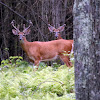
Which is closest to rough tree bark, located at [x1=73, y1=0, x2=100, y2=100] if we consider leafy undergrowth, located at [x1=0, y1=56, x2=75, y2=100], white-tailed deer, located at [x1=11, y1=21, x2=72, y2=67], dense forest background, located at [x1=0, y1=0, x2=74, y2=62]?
leafy undergrowth, located at [x1=0, y1=56, x2=75, y2=100]

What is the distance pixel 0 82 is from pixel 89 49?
2638mm

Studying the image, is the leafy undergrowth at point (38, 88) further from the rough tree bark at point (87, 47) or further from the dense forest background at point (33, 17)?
the dense forest background at point (33, 17)

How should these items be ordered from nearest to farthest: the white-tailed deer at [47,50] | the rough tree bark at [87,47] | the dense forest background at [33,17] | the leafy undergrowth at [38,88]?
the rough tree bark at [87,47] → the leafy undergrowth at [38,88] → the white-tailed deer at [47,50] → the dense forest background at [33,17]

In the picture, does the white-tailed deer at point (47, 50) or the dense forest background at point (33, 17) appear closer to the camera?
the white-tailed deer at point (47, 50)

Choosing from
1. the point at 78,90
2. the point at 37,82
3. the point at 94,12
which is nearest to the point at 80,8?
the point at 94,12

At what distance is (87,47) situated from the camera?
2545 mm

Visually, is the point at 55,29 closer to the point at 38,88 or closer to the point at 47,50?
the point at 47,50

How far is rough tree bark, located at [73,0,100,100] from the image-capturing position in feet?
8.23

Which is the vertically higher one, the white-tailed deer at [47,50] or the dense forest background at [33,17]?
the dense forest background at [33,17]

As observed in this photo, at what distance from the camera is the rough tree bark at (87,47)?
8.23 ft

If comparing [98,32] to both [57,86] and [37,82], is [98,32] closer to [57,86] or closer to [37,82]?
[57,86]

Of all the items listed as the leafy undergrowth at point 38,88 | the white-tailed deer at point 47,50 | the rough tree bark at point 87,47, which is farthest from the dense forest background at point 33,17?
the rough tree bark at point 87,47

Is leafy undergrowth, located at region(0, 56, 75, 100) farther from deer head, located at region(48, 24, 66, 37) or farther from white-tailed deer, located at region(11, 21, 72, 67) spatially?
deer head, located at region(48, 24, 66, 37)

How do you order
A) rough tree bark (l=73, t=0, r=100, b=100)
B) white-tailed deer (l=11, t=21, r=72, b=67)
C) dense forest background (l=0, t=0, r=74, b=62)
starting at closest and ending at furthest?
1. rough tree bark (l=73, t=0, r=100, b=100)
2. white-tailed deer (l=11, t=21, r=72, b=67)
3. dense forest background (l=0, t=0, r=74, b=62)
